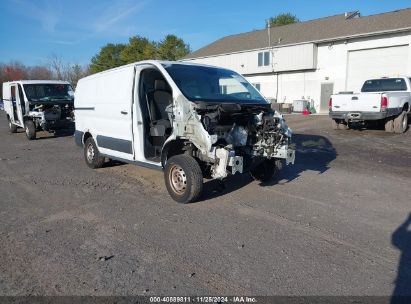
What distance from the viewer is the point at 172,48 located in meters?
54.3

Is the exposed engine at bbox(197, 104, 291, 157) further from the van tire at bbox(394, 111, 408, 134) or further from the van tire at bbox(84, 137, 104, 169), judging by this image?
the van tire at bbox(394, 111, 408, 134)

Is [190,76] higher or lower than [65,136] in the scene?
higher

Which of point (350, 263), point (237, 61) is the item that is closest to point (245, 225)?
point (350, 263)

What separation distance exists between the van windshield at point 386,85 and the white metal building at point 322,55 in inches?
367

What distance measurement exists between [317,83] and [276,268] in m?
25.9

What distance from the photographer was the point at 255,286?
3.09 m

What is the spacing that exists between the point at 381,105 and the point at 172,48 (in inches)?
Result: 1829

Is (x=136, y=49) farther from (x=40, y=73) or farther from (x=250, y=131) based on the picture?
(x=250, y=131)

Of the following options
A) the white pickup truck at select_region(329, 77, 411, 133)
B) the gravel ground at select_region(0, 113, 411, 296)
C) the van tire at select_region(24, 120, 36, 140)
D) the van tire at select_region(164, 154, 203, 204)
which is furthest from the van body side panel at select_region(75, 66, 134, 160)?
the white pickup truck at select_region(329, 77, 411, 133)

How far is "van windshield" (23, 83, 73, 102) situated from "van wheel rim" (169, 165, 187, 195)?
10705 millimetres

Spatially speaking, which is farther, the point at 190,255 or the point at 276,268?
the point at 190,255

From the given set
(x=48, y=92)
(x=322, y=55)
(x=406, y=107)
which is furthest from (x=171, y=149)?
(x=322, y=55)

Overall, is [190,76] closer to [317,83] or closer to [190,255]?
[190,255]

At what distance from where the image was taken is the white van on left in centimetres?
1342
